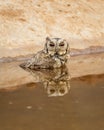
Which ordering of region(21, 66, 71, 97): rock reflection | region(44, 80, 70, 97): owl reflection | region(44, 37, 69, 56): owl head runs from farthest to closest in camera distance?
1. region(44, 37, 69, 56): owl head
2. region(21, 66, 71, 97): rock reflection
3. region(44, 80, 70, 97): owl reflection

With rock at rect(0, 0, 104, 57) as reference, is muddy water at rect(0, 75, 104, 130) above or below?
below

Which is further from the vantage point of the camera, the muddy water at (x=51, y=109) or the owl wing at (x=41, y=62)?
the owl wing at (x=41, y=62)

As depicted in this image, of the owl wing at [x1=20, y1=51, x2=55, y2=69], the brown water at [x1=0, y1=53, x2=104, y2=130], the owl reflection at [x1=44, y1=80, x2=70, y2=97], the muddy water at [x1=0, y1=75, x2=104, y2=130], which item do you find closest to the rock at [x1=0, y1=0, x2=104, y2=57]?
the owl wing at [x1=20, y1=51, x2=55, y2=69]

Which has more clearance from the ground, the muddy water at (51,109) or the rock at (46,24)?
the rock at (46,24)

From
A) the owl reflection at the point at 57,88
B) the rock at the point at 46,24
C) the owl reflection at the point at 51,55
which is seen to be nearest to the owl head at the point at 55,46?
the owl reflection at the point at 51,55

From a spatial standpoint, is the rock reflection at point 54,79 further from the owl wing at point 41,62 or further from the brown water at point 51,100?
the owl wing at point 41,62

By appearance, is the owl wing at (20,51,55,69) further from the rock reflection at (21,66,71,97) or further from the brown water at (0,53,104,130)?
the brown water at (0,53,104,130)

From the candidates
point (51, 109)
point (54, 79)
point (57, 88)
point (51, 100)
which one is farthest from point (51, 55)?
point (51, 109)

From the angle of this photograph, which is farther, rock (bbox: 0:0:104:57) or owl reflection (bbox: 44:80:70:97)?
rock (bbox: 0:0:104:57)

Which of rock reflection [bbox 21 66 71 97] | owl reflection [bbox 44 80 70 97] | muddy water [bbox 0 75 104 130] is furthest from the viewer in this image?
rock reflection [bbox 21 66 71 97]

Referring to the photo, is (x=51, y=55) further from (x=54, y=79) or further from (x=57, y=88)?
(x=57, y=88)
